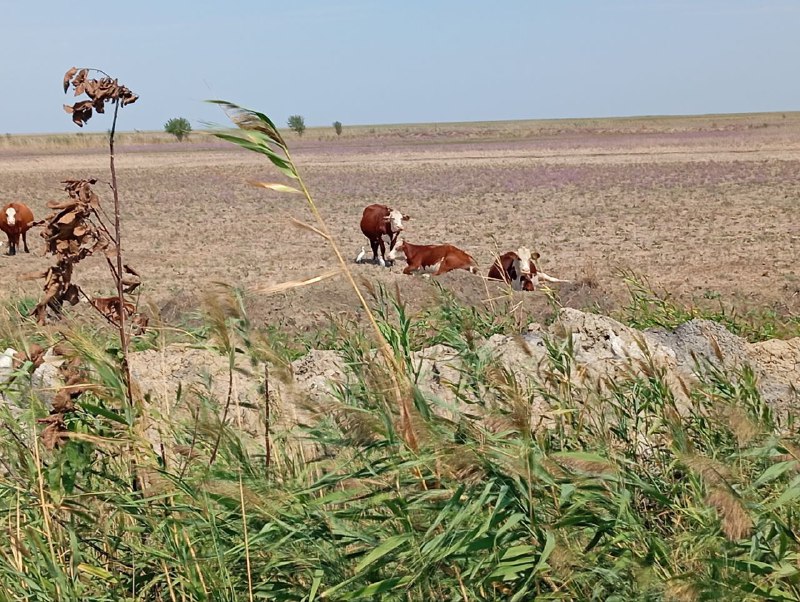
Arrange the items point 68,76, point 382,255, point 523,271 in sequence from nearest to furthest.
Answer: point 68,76, point 523,271, point 382,255

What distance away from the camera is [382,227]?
53.1 feet

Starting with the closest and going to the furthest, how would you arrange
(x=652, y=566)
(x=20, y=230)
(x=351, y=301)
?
(x=652, y=566), (x=351, y=301), (x=20, y=230)

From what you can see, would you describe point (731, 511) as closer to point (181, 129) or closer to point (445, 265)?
point (181, 129)

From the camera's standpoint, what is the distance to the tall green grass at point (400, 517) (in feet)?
7.54

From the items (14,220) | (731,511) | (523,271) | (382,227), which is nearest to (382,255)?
(382,227)

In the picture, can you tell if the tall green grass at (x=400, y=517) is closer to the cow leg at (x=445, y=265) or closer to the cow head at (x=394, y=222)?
the cow leg at (x=445, y=265)

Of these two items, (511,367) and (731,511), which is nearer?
(731,511)

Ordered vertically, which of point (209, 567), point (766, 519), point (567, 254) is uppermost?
point (766, 519)

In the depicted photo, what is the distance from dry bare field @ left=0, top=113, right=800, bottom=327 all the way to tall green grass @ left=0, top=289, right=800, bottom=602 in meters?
0.57

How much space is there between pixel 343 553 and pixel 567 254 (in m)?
13.3

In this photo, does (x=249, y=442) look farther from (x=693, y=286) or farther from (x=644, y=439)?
(x=693, y=286)

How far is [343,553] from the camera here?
2.54 m

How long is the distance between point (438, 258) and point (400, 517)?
472 inches

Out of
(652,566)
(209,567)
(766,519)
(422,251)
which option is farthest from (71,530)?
(422,251)
